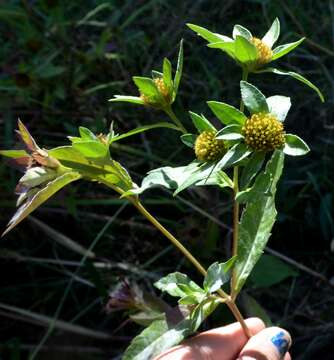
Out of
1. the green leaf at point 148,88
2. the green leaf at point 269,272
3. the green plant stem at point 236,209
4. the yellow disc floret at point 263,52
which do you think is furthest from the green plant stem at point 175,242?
the green leaf at point 269,272

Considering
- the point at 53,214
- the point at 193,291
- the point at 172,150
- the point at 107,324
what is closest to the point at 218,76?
the point at 172,150

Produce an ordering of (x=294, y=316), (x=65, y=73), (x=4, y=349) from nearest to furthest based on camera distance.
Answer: (x=294, y=316)
(x=4, y=349)
(x=65, y=73)

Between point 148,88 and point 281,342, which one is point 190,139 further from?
point 281,342

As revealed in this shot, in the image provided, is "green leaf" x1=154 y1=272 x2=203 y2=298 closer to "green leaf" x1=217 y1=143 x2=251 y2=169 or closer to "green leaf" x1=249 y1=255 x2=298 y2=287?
"green leaf" x1=217 y1=143 x2=251 y2=169

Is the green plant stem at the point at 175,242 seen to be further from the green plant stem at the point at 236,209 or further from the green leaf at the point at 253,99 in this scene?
the green leaf at the point at 253,99

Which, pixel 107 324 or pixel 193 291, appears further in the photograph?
pixel 107 324

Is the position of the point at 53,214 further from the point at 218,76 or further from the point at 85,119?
the point at 218,76
